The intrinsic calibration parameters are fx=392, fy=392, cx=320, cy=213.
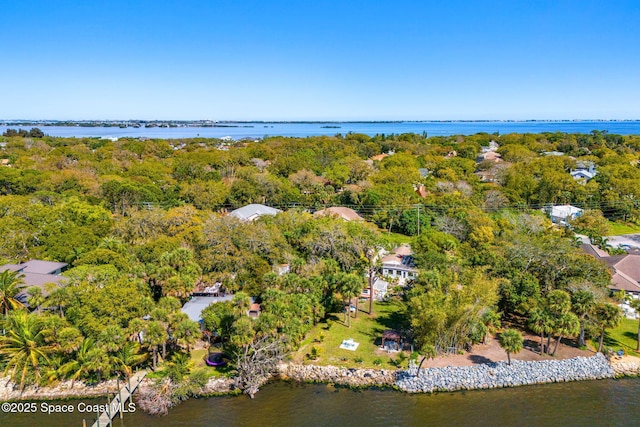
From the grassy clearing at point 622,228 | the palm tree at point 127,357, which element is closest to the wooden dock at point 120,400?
the palm tree at point 127,357

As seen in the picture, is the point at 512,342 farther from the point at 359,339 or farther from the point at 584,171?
the point at 584,171

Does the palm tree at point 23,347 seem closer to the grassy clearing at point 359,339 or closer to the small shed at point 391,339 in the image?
the grassy clearing at point 359,339

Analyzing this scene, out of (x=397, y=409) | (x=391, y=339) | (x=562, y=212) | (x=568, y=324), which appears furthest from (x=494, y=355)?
(x=562, y=212)

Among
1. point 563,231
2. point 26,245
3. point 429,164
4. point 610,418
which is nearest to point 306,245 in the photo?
point 610,418

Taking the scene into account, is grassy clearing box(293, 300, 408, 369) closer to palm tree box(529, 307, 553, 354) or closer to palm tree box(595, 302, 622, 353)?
palm tree box(529, 307, 553, 354)

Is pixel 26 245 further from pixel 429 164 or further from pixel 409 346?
pixel 429 164

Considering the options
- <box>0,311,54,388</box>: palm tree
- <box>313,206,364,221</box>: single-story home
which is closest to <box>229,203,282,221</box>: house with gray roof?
<box>313,206,364,221</box>: single-story home
